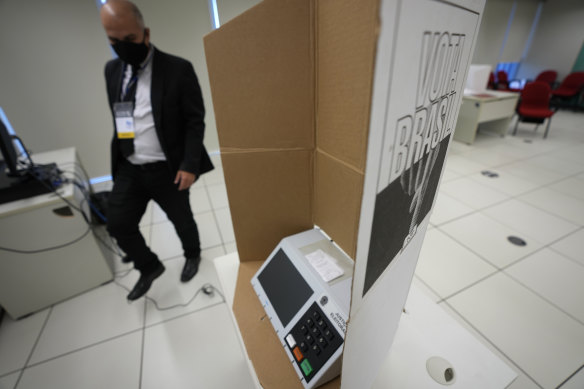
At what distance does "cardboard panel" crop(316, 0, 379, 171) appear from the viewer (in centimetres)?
37

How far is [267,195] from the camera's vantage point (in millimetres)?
841

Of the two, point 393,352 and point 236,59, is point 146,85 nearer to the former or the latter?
point 236,59

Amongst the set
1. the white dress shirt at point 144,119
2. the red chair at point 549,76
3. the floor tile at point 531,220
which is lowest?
the floor tile at point 531,220

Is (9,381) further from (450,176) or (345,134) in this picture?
(450,176)

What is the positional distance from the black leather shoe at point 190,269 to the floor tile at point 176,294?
3 cm

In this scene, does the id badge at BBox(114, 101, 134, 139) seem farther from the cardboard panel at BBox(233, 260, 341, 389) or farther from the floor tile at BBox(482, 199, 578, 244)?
the floor tile at BBox(482, 199, 578, 244)

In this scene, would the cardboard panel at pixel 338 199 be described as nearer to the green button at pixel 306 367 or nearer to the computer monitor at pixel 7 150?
the green button at pixel 306 367

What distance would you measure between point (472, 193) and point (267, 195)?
108 inches

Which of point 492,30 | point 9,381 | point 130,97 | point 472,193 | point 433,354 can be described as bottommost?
point 9,381

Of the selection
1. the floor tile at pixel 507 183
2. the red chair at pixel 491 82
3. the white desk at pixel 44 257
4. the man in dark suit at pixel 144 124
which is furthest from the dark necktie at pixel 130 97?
the red chair at pixel 491 82

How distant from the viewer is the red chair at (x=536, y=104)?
4008mm

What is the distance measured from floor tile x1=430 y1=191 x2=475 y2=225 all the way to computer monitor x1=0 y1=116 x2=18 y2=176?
2.99m

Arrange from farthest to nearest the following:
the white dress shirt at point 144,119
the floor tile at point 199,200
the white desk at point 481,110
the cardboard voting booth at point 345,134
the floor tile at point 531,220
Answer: the white desk at point 481,110 → the floor tile at point 199,200 → the floor tile at point 531,220 → the white dress shirt at point 144,119 → the cardboard voting booth at point 345,134

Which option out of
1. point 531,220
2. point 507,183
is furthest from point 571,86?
point 531,220
